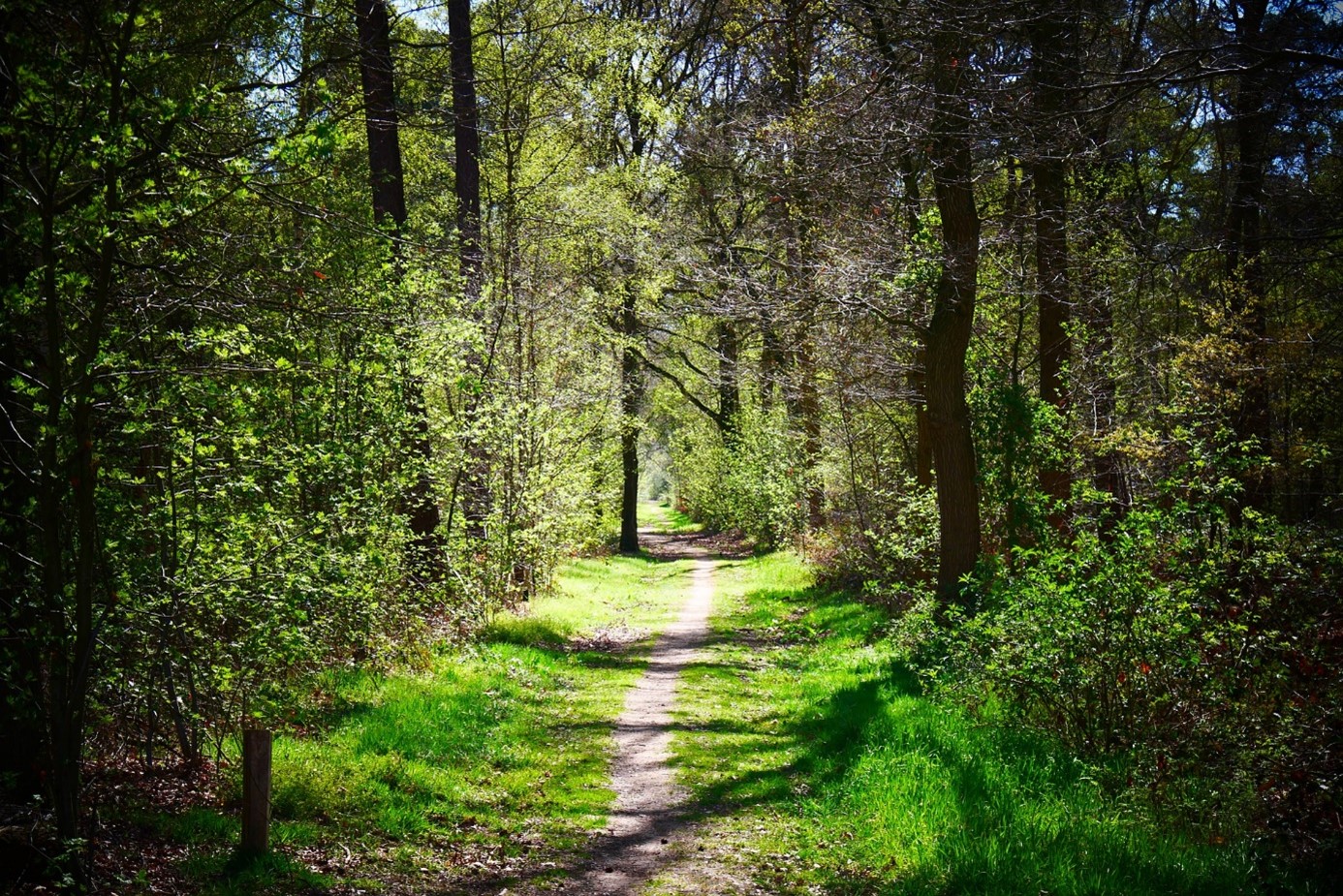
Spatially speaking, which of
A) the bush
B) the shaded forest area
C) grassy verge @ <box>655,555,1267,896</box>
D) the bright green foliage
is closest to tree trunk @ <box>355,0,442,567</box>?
the shaded forest area

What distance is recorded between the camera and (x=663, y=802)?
742 centimetres

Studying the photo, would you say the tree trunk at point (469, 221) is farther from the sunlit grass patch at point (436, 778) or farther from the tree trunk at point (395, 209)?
the sunlit grass patch at point (436, 778)

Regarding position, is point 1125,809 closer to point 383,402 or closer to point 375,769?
point 375,769

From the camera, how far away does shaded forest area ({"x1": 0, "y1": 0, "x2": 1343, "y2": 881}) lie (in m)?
4.89

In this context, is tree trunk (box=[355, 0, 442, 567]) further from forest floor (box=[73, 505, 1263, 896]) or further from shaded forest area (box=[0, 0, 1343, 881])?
forest floor (box=[73, 505, 1263, 896])

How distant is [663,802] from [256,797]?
332 cm

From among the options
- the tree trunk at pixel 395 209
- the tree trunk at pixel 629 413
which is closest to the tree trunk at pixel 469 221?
the tree trunk at pixel 395 209

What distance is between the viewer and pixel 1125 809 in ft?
19.2

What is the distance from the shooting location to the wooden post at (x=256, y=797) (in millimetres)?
5352

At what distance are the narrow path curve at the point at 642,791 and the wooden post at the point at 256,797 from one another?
76.9 inches

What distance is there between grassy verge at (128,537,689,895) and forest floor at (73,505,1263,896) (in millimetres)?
20

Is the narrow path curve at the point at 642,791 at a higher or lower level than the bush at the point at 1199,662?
lower

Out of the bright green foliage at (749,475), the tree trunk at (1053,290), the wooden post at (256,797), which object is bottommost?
the wooden post at (256,797)

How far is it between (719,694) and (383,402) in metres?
5.30
